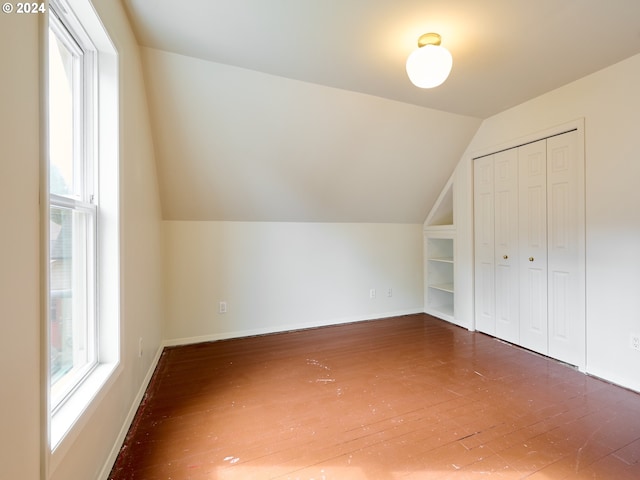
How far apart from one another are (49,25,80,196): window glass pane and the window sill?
34.0 inches

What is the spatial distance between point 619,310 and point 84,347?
3505 mm

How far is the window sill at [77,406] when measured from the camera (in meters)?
1.00

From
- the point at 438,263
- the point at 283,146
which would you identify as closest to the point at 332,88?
the point at 283,146

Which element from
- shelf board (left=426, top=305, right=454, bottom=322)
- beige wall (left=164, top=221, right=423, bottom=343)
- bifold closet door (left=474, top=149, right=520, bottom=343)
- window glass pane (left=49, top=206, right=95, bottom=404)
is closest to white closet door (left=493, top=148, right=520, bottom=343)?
bifold closet door (left=474, top=149, right=520, bottom=343)

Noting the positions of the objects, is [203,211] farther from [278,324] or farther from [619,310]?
[619,310]

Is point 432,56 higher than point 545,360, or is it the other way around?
point 432,56

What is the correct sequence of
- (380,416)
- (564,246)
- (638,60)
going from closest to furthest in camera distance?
1. (380,416)
2. (638,60)
3. (564,246)

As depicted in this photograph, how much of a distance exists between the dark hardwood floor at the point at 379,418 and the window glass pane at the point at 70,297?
1.90 ft

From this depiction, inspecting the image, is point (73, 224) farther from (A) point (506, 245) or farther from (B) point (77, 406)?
(A) point (506, 245)

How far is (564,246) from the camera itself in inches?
98.7

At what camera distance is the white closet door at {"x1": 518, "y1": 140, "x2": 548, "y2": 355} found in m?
2.65

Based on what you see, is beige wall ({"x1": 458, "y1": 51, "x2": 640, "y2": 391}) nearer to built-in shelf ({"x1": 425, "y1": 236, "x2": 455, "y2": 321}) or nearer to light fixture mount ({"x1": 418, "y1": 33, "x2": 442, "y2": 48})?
light fixture mount ({"x1": 418, "y1": 33, "x2": 442, "y2": 48})
